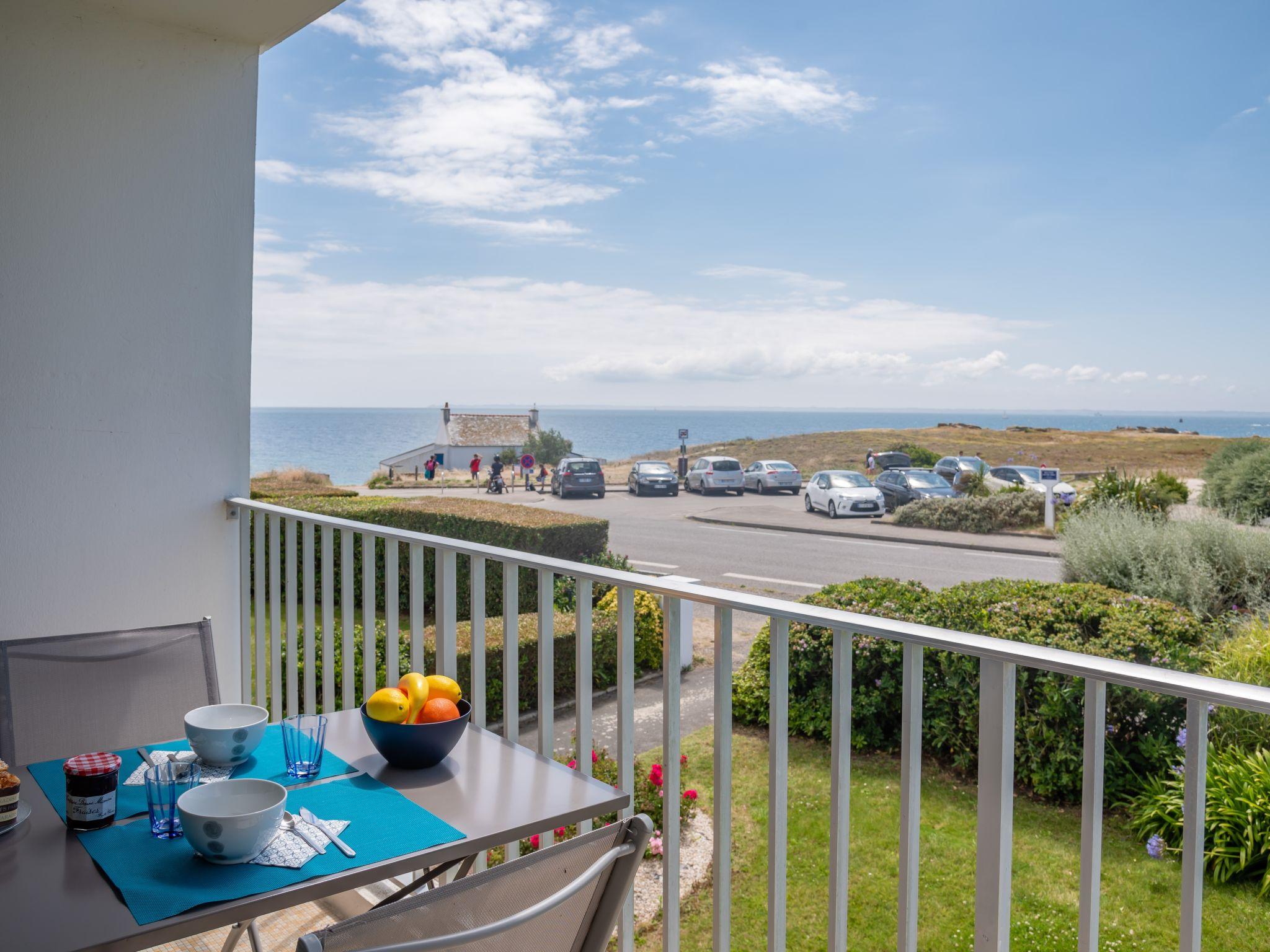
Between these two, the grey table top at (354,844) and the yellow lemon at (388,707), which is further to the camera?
the yellow lemon at (388,707)

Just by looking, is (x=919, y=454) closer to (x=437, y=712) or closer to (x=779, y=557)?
(x=779, y=557)

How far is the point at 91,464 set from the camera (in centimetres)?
269

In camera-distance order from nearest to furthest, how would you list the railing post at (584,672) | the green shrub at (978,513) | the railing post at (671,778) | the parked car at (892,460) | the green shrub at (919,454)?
the railing post at (671,778)
the railing post at (584,672)
the green shrub at (978,513)
the parked car at (892,460)
the green shrub at (919,454)

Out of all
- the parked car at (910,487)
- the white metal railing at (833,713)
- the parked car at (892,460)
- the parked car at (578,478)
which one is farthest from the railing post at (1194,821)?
the parked car at (892,460)

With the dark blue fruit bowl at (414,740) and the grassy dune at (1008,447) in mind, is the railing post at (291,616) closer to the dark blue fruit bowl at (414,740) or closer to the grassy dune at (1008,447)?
the dark blue fruit bowl at (414,740)

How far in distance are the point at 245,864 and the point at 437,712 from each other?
1.16ft

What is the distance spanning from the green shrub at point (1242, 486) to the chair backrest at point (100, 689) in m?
13.6

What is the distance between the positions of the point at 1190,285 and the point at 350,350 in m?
41.8

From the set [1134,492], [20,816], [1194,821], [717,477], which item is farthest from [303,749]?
[717,477]

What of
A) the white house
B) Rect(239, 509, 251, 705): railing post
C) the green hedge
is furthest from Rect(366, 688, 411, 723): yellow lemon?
the white house

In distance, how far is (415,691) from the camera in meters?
1.32

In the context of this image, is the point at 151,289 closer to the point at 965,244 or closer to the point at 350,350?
the point at 965,244

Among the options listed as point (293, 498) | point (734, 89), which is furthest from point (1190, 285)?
point (293, 498)

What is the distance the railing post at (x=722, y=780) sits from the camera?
137 centimetres
